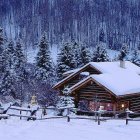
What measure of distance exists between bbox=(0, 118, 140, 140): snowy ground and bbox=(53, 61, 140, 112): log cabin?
1114cm

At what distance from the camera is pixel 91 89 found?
36.1 m

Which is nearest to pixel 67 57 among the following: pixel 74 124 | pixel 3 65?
pixel 3 65

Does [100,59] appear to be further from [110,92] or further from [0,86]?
[110,92]

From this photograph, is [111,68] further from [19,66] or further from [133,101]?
[19,66]

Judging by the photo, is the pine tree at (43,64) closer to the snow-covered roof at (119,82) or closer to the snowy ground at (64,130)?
the snow-covered roof at (119,82)

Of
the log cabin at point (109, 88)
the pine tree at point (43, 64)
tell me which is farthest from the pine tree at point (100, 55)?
the log cabin at point (109, 88)

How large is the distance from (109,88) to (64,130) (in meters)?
14.1

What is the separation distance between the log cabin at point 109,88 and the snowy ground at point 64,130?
11135mm

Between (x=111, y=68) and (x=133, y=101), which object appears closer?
(x=133, y=101)

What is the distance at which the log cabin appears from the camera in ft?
110

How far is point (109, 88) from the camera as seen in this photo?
33.0 meters

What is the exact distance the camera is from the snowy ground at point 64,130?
Answer: 58.1 ft

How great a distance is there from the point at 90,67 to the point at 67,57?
19.7 meters

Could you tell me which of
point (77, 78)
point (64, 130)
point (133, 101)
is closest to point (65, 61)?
point (77, 78)
